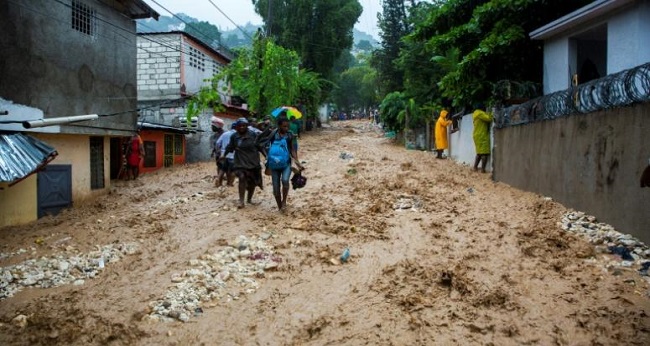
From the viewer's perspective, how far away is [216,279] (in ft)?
17.3

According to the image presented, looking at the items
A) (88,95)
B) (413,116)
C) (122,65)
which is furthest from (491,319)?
(413,116)

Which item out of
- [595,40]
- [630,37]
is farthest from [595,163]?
[595,40]

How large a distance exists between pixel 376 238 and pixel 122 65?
9588 millimetres

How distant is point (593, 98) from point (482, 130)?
15.7 feet

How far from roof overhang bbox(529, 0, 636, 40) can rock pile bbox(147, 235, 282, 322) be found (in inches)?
321

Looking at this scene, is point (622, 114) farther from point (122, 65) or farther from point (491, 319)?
point (122, 65)

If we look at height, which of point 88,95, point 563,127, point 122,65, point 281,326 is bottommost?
point 281,326

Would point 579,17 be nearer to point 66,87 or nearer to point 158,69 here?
point 66,87

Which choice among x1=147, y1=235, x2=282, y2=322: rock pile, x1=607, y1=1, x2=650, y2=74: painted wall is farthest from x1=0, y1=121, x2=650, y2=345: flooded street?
x1=607, y1=1, x2=650, y2=74: painted wall

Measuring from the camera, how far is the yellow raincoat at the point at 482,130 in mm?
11164

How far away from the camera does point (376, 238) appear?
6438mm

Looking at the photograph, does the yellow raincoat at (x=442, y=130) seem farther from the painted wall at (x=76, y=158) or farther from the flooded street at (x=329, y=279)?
the painted wall at (x=76, y=158)

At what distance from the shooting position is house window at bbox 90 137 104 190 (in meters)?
12.5

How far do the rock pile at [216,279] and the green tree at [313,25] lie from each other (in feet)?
88.8
